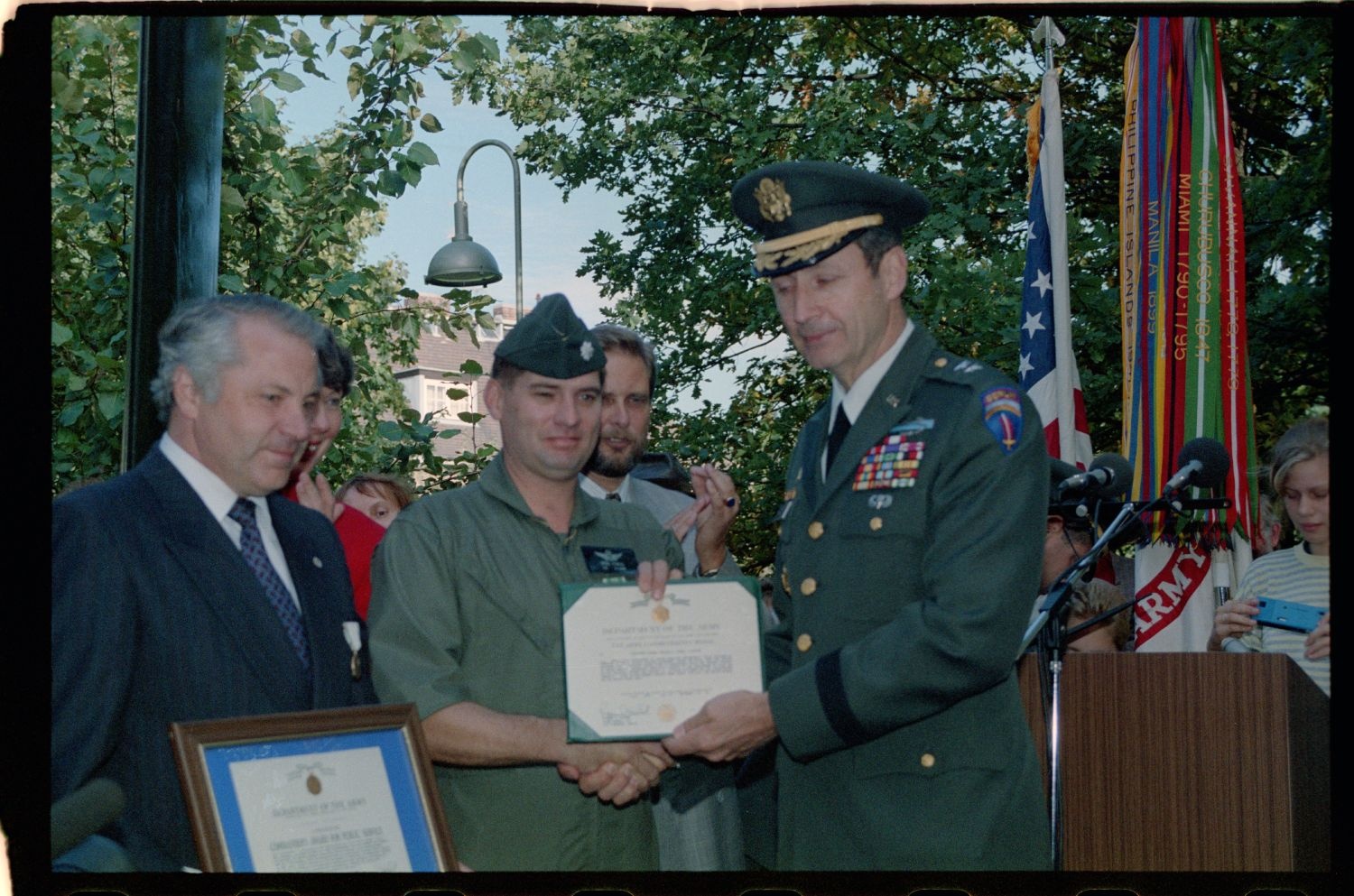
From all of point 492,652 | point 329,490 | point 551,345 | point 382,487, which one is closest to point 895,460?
point 551,345

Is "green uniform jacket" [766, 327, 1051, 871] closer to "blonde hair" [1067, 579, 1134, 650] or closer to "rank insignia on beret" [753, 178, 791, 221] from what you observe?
"rank insignia on beret" [753, 178, 791, 221]

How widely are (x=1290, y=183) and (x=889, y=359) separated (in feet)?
9.94

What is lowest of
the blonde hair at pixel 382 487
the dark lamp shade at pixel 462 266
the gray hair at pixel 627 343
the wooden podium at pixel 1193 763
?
the wooden podium at pixel 1193 763

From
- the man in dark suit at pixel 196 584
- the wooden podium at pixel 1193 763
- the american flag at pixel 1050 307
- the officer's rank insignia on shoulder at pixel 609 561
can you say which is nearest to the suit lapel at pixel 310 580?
the man in dark suit at pixel 196 584

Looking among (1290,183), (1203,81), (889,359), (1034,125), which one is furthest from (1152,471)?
(889,359)

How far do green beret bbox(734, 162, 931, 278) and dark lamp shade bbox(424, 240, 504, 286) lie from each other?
4.97 feet

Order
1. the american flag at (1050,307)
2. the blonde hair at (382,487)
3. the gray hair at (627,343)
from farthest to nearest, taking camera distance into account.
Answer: the american flag at (1050,307)
the blonde hair at (382,487)
the gray hair at (627,343)

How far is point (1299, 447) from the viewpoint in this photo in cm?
411

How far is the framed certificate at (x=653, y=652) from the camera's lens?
3.48m

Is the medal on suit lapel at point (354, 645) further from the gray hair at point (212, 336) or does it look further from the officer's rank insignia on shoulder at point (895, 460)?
the officer's rank insignia on shoulder at point (895, 460)

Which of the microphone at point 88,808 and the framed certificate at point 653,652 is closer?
the microphone at point 88,808

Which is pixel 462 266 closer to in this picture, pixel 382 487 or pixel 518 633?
pixel 382 487

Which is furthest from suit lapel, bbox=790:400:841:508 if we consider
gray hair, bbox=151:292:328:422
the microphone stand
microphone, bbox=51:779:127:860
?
microphone, bbox=51:779:127:860

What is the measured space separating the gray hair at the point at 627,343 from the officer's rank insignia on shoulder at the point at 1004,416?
1.65 meters
